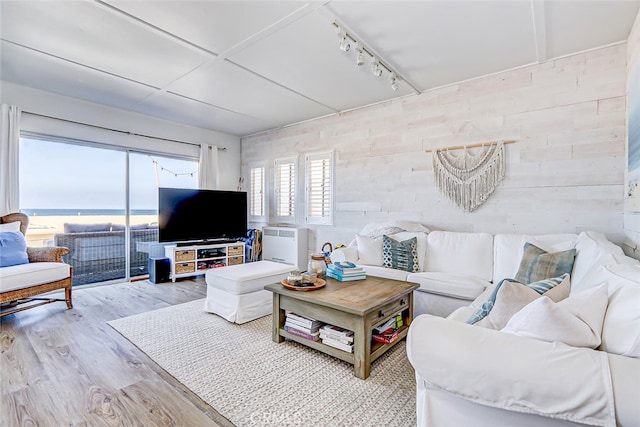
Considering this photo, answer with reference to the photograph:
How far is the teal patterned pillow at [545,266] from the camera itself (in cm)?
221

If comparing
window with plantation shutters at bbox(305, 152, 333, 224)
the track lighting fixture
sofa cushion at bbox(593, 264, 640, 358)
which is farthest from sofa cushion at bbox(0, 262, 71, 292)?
sofa cushion at bbox(593, 264, 640, 358)

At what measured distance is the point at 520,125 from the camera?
3184 mm

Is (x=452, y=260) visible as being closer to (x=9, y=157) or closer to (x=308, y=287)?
(x=308, y=287)

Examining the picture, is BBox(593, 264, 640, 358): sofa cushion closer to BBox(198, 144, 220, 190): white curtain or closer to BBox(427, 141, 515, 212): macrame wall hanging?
BBox(427, 141, 515, 212): macrame wall hanging

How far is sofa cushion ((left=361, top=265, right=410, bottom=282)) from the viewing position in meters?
3.14

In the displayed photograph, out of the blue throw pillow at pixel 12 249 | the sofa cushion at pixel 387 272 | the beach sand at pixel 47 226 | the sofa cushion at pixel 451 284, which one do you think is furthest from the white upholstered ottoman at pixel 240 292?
the beach sand at pixel 47 226

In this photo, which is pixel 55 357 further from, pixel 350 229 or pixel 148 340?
pixel 350 229

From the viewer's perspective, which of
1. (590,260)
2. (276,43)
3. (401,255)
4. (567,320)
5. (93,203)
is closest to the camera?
(567,320)

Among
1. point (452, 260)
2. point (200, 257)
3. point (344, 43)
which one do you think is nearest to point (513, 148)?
point (452, 260)

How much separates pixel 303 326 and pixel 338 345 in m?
0.34

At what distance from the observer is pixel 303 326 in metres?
2.42

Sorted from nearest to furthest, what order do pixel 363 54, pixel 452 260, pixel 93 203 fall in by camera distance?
1. pixel 363 54
2. pixel 452 260
3. pixel 93 203

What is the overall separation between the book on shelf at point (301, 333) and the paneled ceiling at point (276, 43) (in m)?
2.43

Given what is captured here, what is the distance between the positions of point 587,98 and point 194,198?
16.4ft
